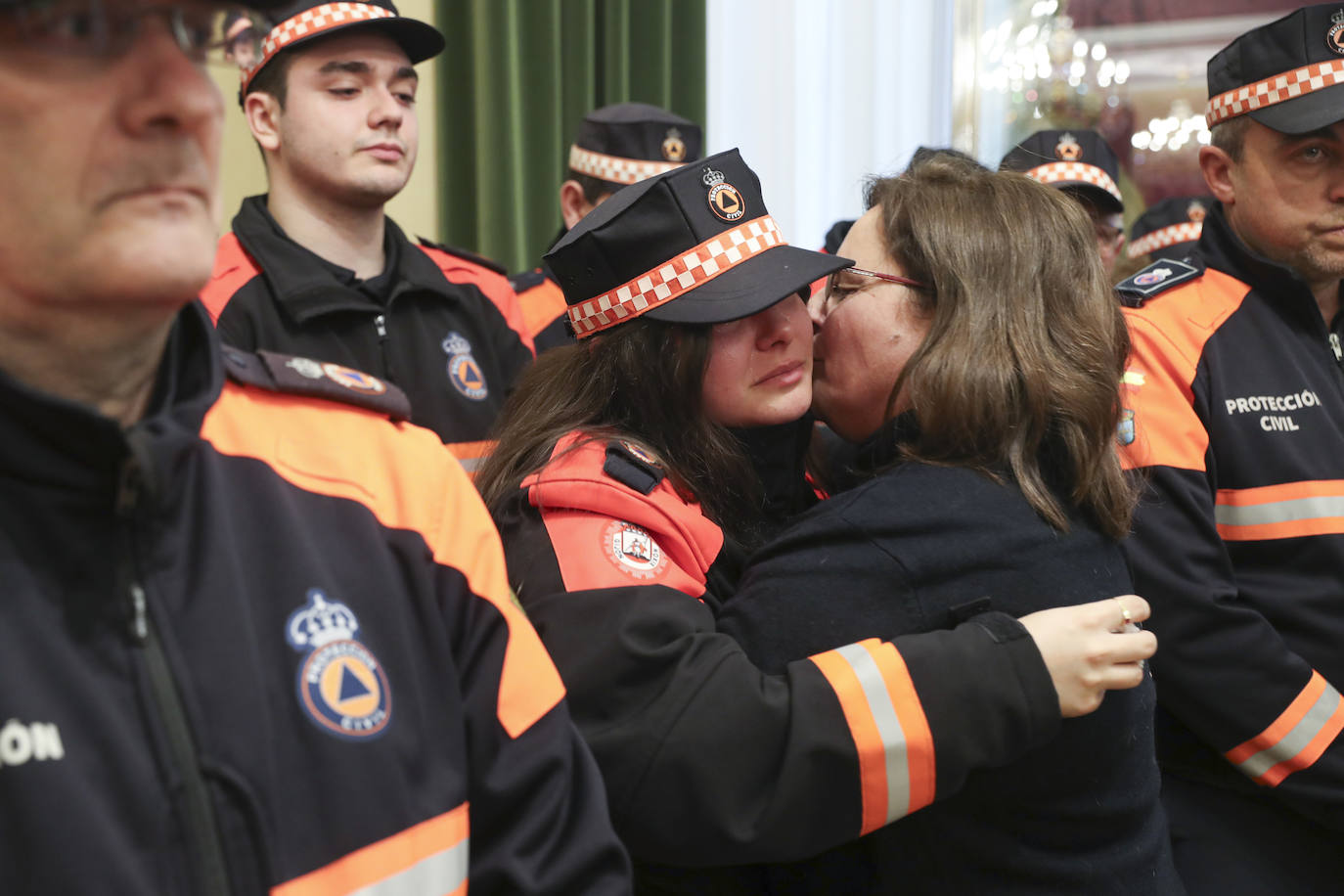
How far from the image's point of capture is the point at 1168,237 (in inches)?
163

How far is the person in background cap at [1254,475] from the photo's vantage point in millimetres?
1610

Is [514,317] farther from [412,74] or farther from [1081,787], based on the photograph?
[1081,787]

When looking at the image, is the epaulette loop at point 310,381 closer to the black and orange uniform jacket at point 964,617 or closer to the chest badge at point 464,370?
the black and orange uniform jacket at point 964,617

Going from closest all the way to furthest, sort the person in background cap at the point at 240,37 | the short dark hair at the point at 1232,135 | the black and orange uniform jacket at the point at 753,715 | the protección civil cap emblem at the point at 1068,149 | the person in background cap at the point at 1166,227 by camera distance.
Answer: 1. the person in background cap at the point at 240,37
2. the black and orange uniform jacket at the point at 753,715
3. the short dark hair at the point at 1232,135
4. the protección civil cap emblem at the point at 1068,149
5. the person in background cap at the point at 1166,227

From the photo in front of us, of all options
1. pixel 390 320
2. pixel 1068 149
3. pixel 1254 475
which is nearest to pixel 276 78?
pixel 390 320

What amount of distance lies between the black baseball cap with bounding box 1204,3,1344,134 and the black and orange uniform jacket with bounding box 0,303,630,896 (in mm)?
1619

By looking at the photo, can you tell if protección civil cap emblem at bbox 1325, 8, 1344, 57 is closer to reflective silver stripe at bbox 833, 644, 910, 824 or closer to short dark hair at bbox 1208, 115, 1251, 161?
short dark hair at bbox 1208, 115, 1251, 161

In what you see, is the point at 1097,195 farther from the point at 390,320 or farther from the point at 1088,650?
the point at 1088,650

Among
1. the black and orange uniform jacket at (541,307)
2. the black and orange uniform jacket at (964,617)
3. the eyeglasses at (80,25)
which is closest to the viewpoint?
the eyeglasses at (80,25)

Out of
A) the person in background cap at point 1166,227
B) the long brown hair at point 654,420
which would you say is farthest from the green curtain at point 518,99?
the long brown hair at point 654,420

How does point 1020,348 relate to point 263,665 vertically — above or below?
above

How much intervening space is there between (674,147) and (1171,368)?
5.57 feet

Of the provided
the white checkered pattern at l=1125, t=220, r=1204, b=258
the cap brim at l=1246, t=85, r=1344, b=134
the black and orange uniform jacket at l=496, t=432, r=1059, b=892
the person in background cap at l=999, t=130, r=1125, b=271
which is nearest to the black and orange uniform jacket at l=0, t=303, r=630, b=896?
the black and orange uniform jacket at l=496, t=432, r=1059, b=892

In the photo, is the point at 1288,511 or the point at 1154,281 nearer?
the point at 1288,511
